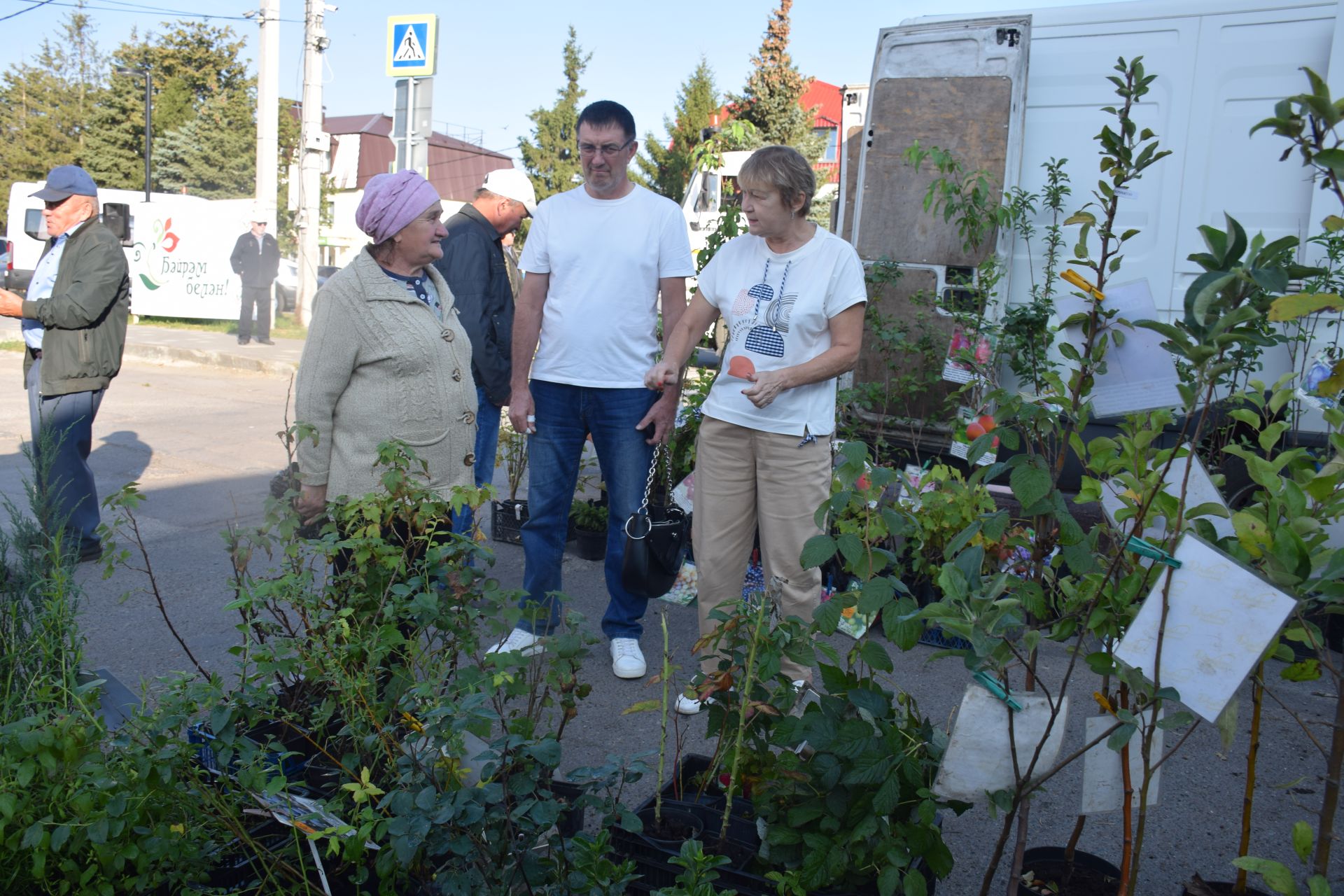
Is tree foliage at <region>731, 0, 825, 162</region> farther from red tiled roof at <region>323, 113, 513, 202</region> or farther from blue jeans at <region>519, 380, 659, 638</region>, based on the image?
blue jeans at <region>519, 380, 659, 638</region>

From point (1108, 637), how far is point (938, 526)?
2.52 metres

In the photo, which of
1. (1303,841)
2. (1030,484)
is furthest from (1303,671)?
(1030,484)

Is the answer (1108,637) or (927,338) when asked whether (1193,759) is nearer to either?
(1108,637)

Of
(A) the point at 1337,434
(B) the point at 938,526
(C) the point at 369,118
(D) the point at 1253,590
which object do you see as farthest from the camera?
(C) the point at 369,118

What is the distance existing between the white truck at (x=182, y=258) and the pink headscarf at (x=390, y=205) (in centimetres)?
1892

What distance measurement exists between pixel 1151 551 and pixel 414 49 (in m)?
8.28

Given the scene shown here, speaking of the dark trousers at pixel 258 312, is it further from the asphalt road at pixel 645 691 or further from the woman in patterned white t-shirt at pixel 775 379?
the woman in patterned white t-shirt at pixel 775 379

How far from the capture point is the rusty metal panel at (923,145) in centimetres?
559

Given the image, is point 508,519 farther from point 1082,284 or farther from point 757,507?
point 1082,284

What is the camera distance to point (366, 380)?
9.87 feet

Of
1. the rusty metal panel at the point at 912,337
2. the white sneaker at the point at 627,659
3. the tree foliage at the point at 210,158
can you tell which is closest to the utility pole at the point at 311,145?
the rusty metal panel at the point at 912,337

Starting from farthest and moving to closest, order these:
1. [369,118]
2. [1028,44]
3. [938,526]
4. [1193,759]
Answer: [369,118] → [1028,44] → [938,526] → [1193,759]

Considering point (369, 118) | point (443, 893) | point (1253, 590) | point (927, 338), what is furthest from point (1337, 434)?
point (369, 118)

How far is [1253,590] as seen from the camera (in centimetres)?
155
